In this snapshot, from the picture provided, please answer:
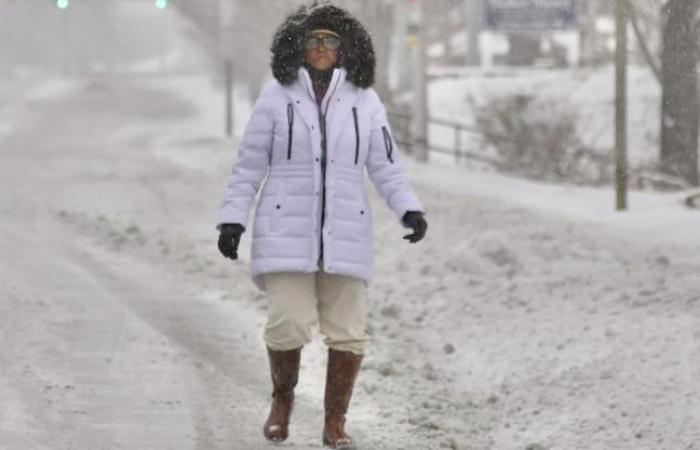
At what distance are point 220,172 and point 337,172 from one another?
15826 mm

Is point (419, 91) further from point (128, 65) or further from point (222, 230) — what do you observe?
point (128, 65)

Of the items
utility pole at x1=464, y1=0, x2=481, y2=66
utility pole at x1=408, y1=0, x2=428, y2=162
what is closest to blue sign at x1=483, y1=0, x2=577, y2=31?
utility pole at x1=408, y1=0, x2=428, y2=162

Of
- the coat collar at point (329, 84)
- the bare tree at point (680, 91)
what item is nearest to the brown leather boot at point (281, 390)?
the coat collar at point (329, 84)

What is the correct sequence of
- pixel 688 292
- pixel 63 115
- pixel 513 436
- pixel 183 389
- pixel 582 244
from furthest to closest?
1. pixel 63 115
2. pixel 582 244
3. pixel 688 292
4. pixel 183 389
5. pixel 513 436

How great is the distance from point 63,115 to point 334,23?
38856 mm

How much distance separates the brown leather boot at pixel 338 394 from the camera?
6.14 m

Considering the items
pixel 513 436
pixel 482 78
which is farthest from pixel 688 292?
pixel 482 78

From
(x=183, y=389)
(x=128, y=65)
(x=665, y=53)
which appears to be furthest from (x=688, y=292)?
(x=128, y=65)

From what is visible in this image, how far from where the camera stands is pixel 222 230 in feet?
19.4

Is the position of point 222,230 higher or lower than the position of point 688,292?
higher

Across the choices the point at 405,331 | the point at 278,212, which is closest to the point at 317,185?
the point at 278,212

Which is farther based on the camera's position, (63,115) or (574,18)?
(63,115)

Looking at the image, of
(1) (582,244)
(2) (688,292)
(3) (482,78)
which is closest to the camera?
(2) (688,292)

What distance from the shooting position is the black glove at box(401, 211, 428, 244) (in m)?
6.00
